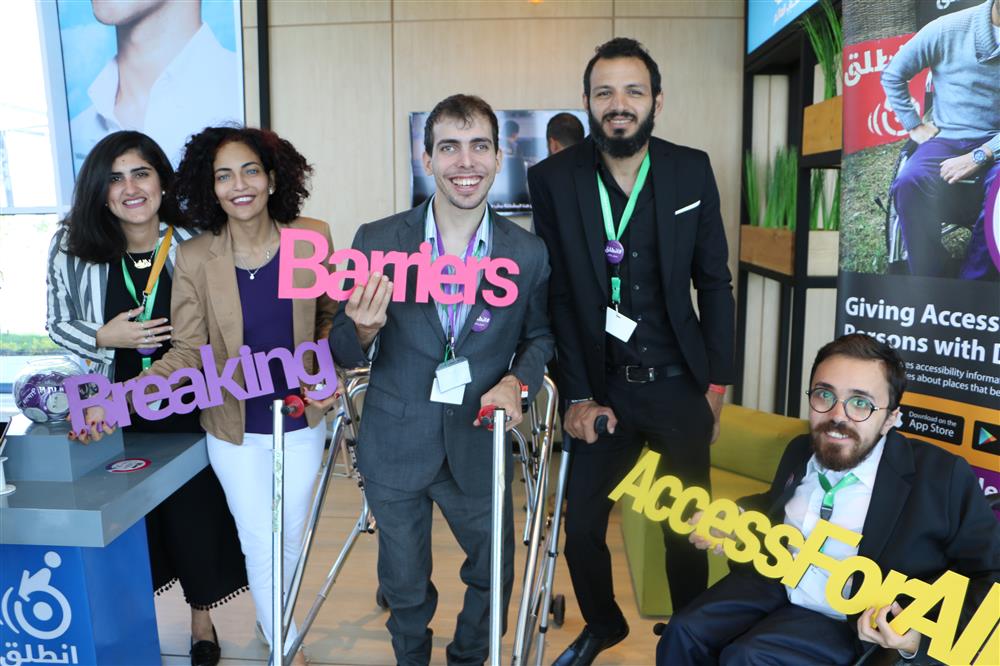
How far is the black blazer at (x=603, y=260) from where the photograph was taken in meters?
2.32

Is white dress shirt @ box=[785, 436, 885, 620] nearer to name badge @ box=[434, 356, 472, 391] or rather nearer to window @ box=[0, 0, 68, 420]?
name badge @ box=[434, 356, 472, 391]

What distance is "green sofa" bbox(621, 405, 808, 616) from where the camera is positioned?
314 cm

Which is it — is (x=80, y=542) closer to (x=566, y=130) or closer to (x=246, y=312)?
(x=246, y=312)

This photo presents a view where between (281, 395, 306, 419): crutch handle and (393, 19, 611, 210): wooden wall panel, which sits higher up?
(393, 19, 611, 210): wooden wall panel

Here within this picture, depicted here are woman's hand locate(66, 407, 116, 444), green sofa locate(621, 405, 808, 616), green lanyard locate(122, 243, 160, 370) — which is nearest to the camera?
woman's hand locate(66, 407, 116, 444)

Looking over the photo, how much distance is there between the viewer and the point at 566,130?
4840 millimetres

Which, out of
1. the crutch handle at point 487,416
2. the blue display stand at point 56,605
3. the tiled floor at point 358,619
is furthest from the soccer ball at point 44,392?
the tiled floor at point 358,619

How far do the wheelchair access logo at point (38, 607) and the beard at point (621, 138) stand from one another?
76.6 inches

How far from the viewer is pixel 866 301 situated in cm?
232

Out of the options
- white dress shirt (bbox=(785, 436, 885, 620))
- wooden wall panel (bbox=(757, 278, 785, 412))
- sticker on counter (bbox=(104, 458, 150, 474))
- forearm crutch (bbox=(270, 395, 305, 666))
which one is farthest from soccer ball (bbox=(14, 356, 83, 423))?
wooden wall panel (bbox=(757, 278, 785, 412))

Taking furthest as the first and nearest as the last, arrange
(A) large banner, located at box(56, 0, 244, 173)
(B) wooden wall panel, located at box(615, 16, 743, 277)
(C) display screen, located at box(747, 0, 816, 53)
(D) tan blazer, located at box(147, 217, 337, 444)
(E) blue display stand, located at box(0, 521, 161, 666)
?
(A) large banner, located at box(56, 0, 244, 173), (B) wooden wall panel, located at box(615, 16, 743, 277), (C) display screen, located at box(747, 0, 816, 53), (D) tan blazer, located at box(147, 217, 337, 444), (E) blue display stand, located at box(0, 521, 161, 666)

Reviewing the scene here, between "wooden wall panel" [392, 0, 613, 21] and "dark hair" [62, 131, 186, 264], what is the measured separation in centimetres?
322

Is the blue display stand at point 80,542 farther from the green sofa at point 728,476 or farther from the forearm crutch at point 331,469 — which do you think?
the green sofa at point 728,476

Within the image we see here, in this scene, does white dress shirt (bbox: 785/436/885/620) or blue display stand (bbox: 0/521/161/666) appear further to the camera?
blue display stand (bbox: 0/521/161/666)
